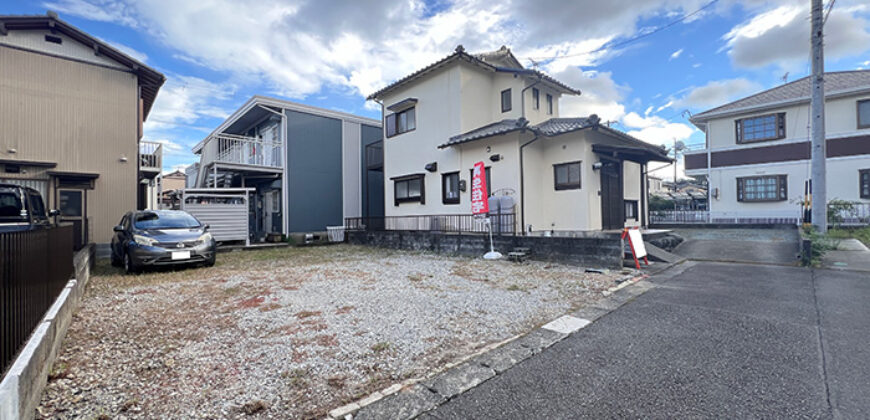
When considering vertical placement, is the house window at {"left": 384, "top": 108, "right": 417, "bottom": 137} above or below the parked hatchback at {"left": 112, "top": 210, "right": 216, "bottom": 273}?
above

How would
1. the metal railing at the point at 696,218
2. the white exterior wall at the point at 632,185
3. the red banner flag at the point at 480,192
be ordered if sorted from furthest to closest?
the metal railing at the point at 696,218, the white exterior wall at the point at 632,185, the red banner flag at the point at 480,192

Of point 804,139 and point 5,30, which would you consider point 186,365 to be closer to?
point 5,30

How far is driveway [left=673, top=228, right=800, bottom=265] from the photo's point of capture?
278 inches

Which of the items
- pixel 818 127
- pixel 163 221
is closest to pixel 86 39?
pixel 163 221

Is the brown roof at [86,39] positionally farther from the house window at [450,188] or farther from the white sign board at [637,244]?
the white sign board at [637,244]

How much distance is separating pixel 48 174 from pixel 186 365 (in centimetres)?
984

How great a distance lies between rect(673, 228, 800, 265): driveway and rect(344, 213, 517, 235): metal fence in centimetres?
408

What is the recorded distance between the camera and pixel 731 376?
7.55 ft

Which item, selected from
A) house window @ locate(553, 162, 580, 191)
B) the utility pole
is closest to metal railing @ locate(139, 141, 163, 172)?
house window @ locate(553, 162, 580, 191)

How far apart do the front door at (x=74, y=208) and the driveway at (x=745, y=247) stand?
47.0 feet

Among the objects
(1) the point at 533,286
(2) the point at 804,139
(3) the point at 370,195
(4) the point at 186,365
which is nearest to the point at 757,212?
(2) the point at 804,139

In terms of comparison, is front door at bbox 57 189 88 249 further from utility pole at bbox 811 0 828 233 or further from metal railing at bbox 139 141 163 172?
utility pole at bbox 811 0 828 233

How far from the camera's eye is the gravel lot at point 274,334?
209 centimetres

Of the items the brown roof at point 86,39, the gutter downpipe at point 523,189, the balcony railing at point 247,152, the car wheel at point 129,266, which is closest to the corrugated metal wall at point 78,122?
the brown roof at point 86,39
